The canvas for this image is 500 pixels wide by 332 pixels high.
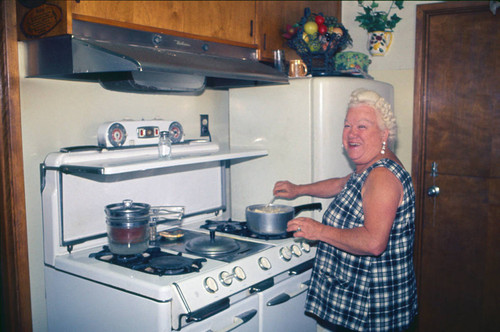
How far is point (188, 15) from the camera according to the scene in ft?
6.56

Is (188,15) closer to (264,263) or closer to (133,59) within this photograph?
(133,59)

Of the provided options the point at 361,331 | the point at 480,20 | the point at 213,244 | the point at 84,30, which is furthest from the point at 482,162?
the point at 84,30

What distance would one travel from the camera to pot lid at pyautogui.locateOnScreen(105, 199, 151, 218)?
1.82m

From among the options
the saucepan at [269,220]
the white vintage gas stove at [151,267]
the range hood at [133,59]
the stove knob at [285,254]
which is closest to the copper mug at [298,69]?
the range hood at [133,59]

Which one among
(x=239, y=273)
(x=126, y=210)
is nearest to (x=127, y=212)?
(x=126, y=210)

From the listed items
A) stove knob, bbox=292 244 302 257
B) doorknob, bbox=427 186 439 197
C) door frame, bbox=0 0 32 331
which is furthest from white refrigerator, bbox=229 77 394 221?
door frame, bbox=0 0 32 331

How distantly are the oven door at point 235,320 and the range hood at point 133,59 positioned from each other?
0.86 meters

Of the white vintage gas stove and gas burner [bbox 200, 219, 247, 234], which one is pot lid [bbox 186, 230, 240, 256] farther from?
gas burner [bbox 200, 219, 247, 234]

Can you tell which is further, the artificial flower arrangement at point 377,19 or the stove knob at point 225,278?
the artificial flower arrangement at point 377,19

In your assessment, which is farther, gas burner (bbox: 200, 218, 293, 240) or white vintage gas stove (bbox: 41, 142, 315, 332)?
gas burner (bbox: 200, 218, 293, 240)

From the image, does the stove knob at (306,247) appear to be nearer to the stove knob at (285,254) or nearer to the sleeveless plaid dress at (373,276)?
the stove knob at (285,254)

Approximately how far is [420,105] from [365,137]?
1.29 metres

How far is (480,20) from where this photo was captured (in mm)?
2760

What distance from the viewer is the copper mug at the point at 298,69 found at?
2414 mm
